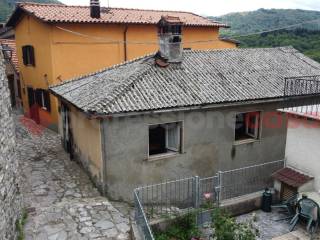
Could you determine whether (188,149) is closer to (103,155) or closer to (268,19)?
(103,155)

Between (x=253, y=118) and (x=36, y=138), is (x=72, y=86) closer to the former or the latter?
(x=36, y=138)

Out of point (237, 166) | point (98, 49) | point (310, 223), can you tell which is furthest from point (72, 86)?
Result: point (310, 223)

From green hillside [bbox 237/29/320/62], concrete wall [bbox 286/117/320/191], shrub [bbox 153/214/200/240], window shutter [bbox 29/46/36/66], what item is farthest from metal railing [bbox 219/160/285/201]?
green hillside [bbox 237/29/320/62]

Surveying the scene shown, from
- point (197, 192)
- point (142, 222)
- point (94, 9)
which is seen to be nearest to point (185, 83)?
point (197, 192)

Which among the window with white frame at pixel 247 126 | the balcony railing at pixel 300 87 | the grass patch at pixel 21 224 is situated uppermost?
the balcony railing at pixel 300 87

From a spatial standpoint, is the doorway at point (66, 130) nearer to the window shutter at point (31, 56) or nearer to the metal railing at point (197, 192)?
the metal railing at point (197, 192)

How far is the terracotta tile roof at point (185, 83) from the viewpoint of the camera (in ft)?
34.8

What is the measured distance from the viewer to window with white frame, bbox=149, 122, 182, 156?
11409 millimetres

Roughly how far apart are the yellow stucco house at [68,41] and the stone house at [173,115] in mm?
4089

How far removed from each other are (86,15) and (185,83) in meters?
9.63

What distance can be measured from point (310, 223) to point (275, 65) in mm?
7920

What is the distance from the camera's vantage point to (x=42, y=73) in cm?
1900

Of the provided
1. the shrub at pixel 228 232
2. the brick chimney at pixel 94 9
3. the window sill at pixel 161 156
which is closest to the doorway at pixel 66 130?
the window sill at pixel 161 156

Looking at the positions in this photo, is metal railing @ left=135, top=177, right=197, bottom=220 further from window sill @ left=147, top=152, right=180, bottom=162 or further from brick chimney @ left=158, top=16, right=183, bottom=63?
brick chimney @ left=158, top=16, right=183, bottom=63
